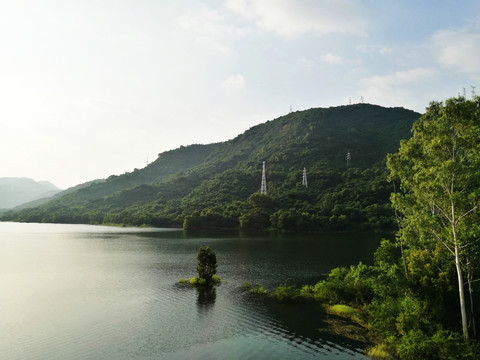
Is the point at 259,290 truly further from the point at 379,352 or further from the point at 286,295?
the point at 379,352

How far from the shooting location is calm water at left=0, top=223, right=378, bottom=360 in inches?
1056

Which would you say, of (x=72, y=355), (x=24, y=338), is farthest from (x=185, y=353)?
(x=24, y=338)

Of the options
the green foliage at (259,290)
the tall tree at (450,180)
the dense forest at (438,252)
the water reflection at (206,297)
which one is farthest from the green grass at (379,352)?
the green foliage at (259,290)

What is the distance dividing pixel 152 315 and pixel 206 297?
897cm

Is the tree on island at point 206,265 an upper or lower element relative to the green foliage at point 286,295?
upper

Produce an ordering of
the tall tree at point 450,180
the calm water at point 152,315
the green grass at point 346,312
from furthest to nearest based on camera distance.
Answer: the green grass at point 346,312 < the calm water at point 152,315 < the tall tree at point 450,180

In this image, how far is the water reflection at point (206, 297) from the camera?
1550 inches

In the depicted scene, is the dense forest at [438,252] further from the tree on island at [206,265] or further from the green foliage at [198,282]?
the tree on island at [206,265]

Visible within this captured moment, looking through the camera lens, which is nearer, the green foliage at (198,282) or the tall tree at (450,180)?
the tall tree at (450,180)

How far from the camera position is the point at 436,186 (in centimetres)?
2616

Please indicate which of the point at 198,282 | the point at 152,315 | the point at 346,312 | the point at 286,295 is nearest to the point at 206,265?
the point at 198,282

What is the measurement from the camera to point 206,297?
1697 inches

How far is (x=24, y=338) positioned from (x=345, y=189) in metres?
175

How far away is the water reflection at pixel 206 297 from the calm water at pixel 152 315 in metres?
0.24
